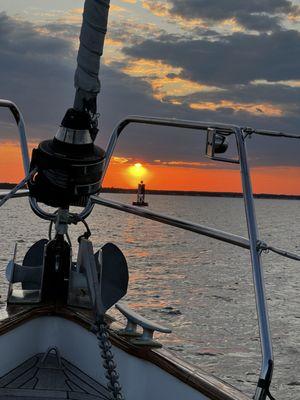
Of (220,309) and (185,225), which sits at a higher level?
(185,225)

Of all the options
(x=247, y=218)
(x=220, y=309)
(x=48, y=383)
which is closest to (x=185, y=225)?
(x=247, y=218)

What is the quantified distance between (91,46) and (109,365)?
1642 millimetres

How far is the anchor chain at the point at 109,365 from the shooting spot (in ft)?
7.80

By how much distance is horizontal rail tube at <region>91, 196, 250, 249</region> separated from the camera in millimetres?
2939

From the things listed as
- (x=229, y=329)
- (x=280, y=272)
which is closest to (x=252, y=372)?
(x=229, y=329)

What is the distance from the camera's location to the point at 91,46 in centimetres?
321

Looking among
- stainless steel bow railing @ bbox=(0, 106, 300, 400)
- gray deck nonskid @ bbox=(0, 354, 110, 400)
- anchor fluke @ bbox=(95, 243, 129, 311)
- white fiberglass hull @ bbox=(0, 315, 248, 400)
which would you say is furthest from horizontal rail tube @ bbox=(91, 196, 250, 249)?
gray deck nonskid @ bbox=(0, 354, 110, 400)

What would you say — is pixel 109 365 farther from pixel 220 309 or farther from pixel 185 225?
pixel 220 309

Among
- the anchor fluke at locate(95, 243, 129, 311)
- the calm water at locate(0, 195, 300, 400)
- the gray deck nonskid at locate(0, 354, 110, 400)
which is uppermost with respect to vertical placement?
the anchor fluke at locate(95, 243, 129, 311)

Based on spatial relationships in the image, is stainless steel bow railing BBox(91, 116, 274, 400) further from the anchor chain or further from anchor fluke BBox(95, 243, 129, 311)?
the anchor chain

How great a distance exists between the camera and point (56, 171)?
312cm

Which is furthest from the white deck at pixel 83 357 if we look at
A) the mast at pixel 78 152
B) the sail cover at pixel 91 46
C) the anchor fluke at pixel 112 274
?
the sail cover at pixel 91 46

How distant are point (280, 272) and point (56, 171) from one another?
25124 millimetres

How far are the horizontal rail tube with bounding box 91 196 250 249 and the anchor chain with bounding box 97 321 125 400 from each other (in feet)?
2.56
